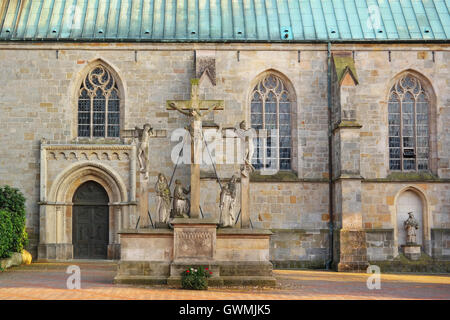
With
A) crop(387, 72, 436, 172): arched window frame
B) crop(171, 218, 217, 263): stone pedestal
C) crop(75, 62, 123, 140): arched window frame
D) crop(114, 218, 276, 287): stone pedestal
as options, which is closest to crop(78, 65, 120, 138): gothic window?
crop(75, 62, 123, 140): arched window frame

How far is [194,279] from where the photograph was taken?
15.9 meters

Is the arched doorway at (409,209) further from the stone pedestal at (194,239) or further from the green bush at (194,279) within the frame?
the green bush at (194,279)

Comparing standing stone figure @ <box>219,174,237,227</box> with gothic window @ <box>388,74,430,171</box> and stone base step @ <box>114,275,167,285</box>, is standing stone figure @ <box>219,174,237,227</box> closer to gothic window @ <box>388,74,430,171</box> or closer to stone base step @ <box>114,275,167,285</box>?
stone base step @ <box>114,275,167,285</box>

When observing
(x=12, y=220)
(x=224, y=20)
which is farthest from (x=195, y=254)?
(x=224, y=20)

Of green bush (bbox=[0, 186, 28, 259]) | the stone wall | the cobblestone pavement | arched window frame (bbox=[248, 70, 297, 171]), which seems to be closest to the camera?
the cobblestone pavement

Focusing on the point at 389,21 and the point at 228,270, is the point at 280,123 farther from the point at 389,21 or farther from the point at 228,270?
the point at 228,270

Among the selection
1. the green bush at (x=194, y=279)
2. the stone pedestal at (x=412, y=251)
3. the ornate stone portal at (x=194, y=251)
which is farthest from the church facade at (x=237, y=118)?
the green bush at (x=194, y=279)

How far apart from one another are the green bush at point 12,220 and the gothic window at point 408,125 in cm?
1480

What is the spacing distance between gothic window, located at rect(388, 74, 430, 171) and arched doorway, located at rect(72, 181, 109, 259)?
11.9m

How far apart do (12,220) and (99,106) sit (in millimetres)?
5800

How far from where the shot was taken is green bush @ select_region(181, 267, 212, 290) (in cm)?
1584

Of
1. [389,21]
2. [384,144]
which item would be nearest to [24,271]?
[384,144]

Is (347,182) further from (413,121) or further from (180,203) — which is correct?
(180,203)

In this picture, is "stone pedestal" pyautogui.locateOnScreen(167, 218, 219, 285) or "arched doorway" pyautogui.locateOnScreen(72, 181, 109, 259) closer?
"stone pedestal" pyautogui.locateOnScreen(167, 218, 219, 285)
